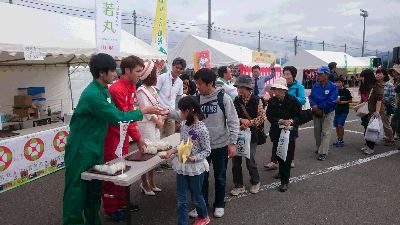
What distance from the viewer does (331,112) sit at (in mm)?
6438

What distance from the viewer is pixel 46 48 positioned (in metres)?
6.09

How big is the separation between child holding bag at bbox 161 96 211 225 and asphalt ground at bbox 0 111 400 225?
586mm

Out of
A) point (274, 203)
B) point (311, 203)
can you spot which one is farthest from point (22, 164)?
point (311, 203)

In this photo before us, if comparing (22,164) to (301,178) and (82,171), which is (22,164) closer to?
(82,171)

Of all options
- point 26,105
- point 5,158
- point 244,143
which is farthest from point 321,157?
point 26,105

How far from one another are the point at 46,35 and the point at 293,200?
544 centimetres

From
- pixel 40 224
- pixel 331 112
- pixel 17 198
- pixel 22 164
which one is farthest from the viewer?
pixel 331 112

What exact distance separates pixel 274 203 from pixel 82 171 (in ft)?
8.28

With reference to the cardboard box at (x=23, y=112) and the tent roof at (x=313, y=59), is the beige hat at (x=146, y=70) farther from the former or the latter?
the tent roof at (x=313, y=59)

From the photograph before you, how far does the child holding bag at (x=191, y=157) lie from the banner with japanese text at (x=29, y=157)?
2.76 m

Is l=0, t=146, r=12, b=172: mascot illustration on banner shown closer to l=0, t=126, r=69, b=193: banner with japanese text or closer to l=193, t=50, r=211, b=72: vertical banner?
l=0, t=126, r=69, b=193: banner with japanese text

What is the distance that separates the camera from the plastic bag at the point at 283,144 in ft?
15.3

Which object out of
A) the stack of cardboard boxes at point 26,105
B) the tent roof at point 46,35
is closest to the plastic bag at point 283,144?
the tent roof at point 46,35

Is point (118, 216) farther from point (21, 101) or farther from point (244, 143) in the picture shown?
point (21, 101)
